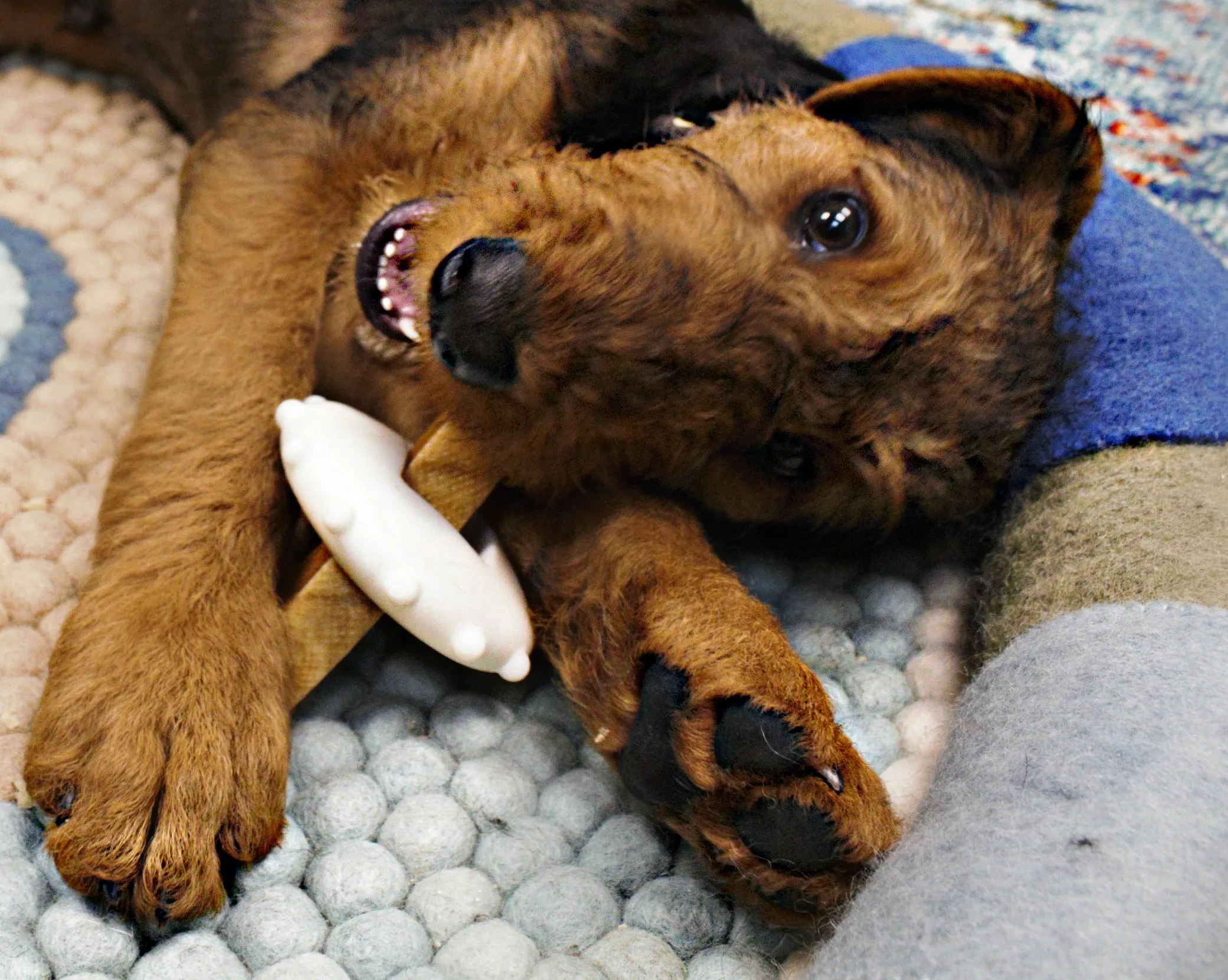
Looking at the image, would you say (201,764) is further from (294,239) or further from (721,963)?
(294,239)

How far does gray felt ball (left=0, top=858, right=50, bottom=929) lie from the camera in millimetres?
1152

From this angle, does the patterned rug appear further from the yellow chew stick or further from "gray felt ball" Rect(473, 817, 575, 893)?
"gray felt ball" Rect(473, 817, 575, 893)

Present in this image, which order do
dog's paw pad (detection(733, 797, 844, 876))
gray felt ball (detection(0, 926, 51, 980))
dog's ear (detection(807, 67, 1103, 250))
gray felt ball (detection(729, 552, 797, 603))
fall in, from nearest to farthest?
1. gray felt ball (detection(0, 926, 51, 980))
2. dog's paw pad (detection(733, 797, 844, 876))
3. dog's ear (detection(807, 67, 1103, 250))
4. gray felt ball (detection(729, 552, 797, 603))

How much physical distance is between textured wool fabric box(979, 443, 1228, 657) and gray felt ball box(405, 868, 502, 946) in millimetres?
707

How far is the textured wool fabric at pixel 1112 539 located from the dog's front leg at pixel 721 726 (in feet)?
1.19

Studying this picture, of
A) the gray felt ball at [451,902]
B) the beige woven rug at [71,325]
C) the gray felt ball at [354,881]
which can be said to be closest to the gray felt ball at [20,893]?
the beige woven rug at [71,325]

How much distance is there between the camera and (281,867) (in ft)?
4.16

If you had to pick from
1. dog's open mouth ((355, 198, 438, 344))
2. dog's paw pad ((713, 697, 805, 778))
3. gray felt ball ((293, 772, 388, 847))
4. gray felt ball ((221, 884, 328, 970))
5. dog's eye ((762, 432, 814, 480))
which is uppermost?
dog's open mouth ((355, 198, 438, 344))

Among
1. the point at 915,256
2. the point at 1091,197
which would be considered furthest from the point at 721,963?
the point at 1091,197

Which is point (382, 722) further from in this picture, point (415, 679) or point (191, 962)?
point (191, 962)

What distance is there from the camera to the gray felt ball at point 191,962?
113 centimetres

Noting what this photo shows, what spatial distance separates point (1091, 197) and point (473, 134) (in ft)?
2.84

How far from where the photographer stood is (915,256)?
141cm

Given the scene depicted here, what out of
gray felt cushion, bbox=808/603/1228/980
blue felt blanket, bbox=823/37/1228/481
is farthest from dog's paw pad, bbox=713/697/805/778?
blue felt blanket, bbox=823/37/1228/481
